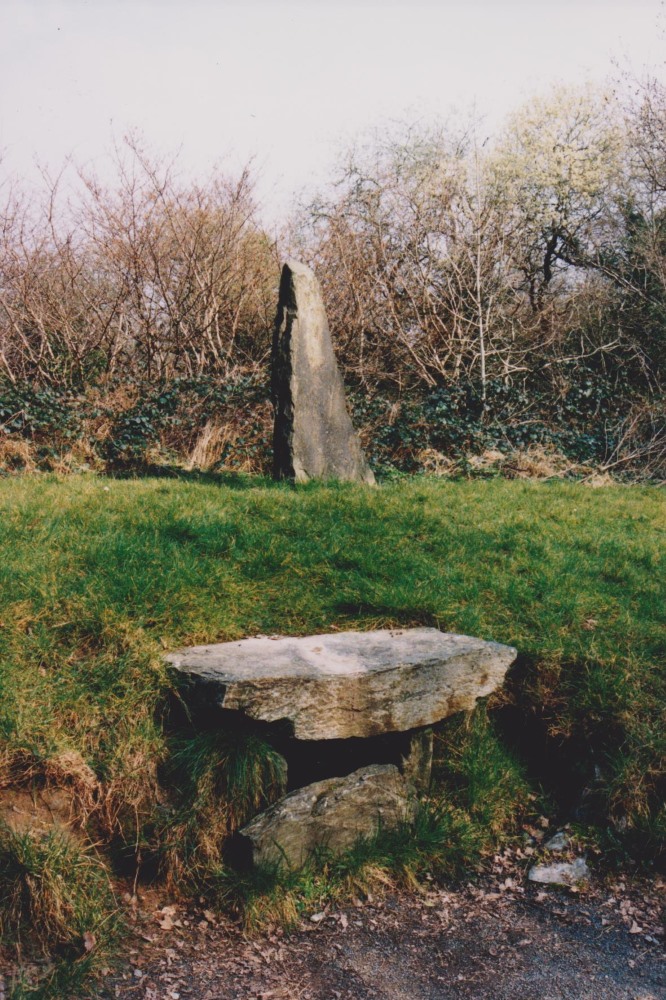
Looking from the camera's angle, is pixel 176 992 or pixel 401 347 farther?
pixel 401 347

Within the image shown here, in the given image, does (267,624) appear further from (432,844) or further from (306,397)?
(306,397)

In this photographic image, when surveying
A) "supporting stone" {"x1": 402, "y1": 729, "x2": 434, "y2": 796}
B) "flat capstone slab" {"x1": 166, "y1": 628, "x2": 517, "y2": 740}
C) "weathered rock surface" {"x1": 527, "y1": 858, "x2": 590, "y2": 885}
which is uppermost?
"flat capstone slab" {"x1": 166, "y1": 628, "x2": 517, "y2": 740}

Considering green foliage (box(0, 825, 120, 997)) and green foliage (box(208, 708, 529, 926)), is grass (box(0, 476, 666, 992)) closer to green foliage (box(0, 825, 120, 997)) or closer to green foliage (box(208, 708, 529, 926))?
green foliage (box(208, 708, 529, 926))

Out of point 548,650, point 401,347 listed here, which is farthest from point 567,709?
point 401,347

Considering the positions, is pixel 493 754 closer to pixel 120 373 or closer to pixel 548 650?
pixel 548 650

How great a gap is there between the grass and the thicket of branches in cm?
514

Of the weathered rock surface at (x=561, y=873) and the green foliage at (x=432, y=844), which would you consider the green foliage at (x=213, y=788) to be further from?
the weathered rock surface at (x=561, y=873)

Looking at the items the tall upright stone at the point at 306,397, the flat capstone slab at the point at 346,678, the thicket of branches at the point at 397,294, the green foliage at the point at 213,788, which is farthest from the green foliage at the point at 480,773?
the thicket of branches at the point at 397,294

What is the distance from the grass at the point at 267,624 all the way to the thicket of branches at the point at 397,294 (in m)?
5.14

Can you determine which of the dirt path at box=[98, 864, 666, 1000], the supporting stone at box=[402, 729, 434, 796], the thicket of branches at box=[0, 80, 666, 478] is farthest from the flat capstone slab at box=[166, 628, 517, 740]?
the thicket of branches at box=[0, 80, 666, 478]

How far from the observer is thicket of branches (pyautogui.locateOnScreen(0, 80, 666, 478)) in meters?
12.0

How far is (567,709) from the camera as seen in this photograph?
4.70 m

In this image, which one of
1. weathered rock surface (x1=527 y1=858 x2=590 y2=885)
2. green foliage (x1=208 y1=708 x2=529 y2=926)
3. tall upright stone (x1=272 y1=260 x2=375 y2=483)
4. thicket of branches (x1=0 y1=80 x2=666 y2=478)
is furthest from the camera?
thicket of branches (x1=0 y1=80 x2=666 y2=478)

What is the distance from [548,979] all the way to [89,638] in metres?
2.81
